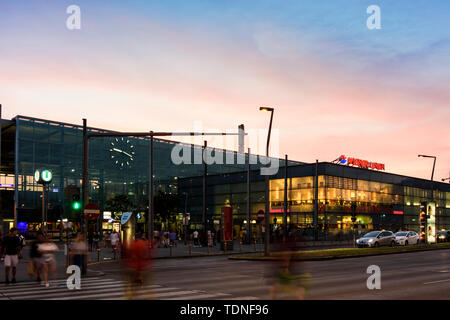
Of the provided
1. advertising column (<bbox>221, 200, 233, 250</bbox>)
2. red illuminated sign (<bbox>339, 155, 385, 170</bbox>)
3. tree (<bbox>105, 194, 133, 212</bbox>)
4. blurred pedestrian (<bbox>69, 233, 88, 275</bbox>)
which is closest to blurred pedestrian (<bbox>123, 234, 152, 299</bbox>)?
blurred pedestrian (<bbox>69, 233, 88, 275</bbox>)

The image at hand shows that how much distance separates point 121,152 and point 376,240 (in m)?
41.5

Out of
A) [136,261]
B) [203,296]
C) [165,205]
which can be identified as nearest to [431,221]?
[165,205]

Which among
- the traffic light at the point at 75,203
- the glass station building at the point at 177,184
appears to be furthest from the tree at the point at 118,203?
the traffic light at the point at 75,203

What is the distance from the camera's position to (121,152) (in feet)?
245

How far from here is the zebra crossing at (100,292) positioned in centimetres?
1462

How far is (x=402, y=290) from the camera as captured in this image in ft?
52.0

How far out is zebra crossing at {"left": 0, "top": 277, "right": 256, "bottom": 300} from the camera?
48.0 ft

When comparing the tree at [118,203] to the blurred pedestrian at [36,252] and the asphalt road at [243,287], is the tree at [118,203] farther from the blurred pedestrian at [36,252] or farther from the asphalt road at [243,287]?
the blurred pedestrian at [36,252]

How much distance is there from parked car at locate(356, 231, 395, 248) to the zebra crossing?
32.2 meters

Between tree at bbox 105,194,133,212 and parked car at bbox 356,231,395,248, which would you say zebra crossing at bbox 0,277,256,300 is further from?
tree at bbox 105,194,133,212

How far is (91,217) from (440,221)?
91479 millimetres

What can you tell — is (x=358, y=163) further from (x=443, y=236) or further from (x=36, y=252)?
(x=36, y=252)

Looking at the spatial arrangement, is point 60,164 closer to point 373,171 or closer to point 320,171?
point 320,171

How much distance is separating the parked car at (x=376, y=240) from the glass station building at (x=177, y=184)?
663 inches
